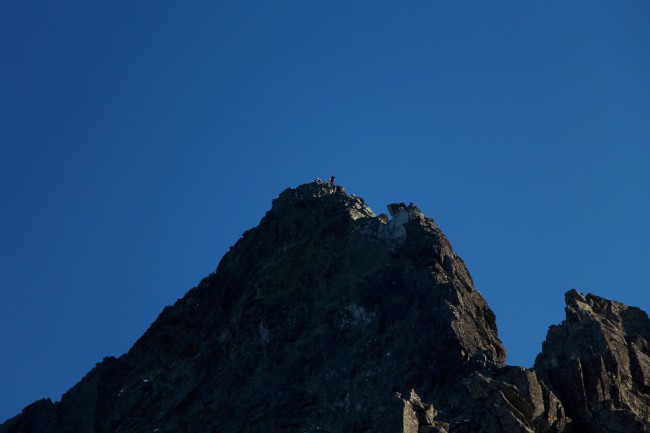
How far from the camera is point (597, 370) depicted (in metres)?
108

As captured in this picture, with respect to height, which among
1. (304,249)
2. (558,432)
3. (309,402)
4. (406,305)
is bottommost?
(558,432)

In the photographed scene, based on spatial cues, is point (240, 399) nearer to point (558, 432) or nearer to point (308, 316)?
point (308, 316)

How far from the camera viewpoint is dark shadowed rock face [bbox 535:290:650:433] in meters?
104

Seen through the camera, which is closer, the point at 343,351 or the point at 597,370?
the point at 597,370

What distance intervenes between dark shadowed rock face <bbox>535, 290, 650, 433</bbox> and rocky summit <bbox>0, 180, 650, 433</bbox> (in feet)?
0.37

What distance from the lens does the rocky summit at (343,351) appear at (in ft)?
347

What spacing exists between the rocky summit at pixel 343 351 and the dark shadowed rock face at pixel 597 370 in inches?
4.4

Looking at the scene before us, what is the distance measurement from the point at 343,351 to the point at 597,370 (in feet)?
65.6

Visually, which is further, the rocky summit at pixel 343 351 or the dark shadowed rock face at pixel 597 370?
the rocky summit at pixel 343 351

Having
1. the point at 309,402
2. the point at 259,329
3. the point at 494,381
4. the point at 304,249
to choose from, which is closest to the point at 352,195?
the point at 304,249

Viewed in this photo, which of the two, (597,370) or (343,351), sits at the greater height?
(343,351)

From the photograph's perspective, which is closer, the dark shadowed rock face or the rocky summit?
the dark shadowed rock face

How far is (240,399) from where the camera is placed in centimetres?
11625

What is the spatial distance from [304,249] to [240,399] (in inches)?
638
